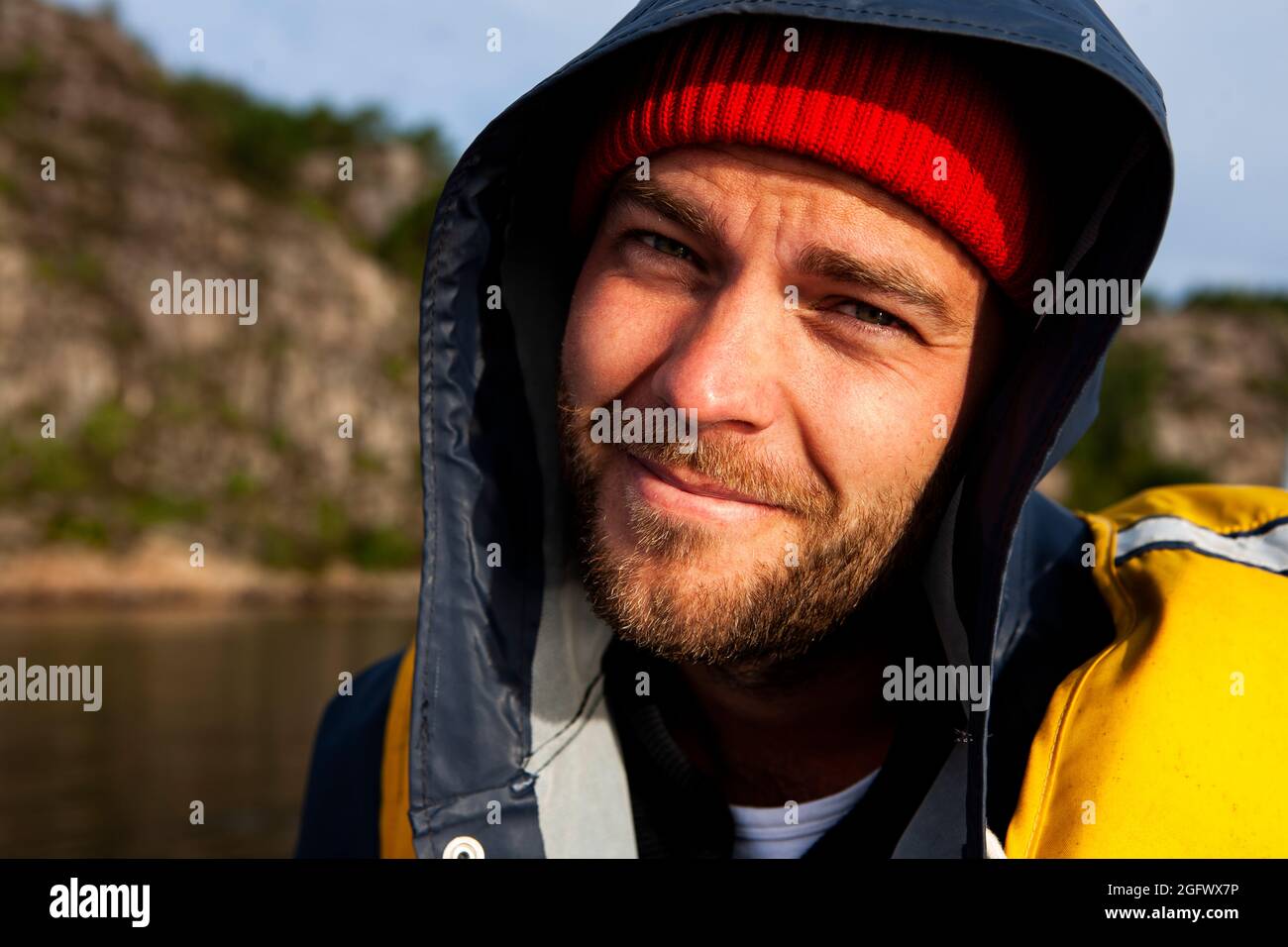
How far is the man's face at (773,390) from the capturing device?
4.60 ft

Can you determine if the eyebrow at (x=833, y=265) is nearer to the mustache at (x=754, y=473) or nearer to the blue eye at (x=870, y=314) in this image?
the blue eye at (x=870, y=314)

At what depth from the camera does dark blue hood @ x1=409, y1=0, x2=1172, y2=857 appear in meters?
1.29

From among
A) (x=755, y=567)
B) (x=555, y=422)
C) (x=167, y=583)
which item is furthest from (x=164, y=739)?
(x=755, y=567)

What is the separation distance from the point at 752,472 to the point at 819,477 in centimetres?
10

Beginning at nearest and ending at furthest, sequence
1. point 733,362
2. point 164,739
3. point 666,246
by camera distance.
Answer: point 733,362 < point 666,246 < point 164,739

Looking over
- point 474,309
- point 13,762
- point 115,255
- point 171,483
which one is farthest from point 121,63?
point 474,309

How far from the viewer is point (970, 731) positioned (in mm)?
1273

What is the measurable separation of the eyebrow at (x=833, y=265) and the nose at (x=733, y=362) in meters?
0.07

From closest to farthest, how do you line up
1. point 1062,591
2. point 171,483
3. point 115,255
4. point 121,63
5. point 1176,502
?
1. point 1062,591
2. point 1176,502
3. point 171,483
4. point 115,255
5. point 121,63

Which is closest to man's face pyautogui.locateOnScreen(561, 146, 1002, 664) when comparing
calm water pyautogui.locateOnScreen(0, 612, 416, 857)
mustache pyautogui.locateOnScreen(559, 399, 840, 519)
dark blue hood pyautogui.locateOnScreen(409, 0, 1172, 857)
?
mustache pyautogui.locateOnScreen(559, 399, 840, 519)

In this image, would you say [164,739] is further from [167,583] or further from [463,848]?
[167,583]

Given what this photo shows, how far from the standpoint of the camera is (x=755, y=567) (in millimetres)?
1443
